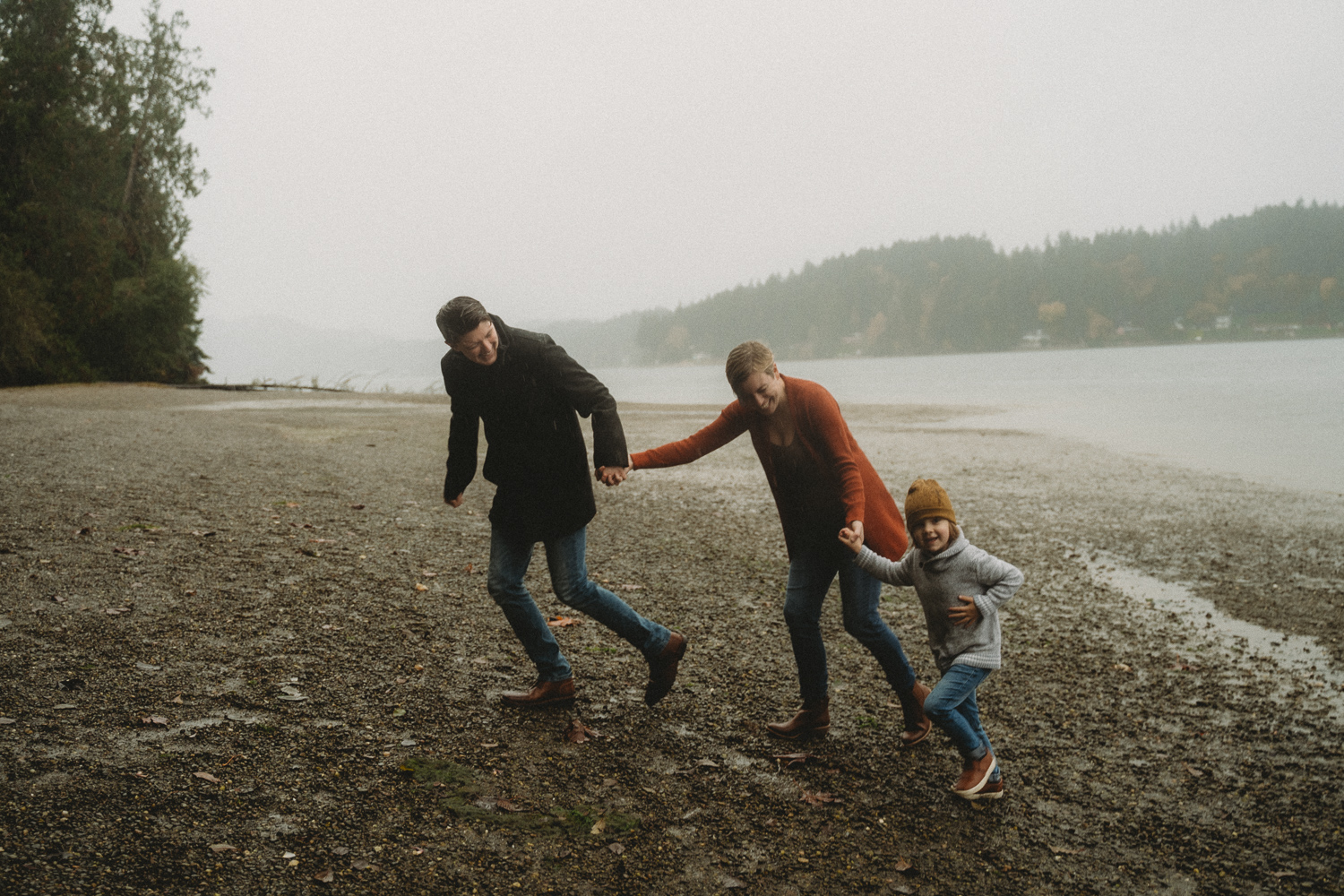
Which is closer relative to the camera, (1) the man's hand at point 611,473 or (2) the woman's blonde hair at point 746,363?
(2) the woman's blonde hair at point 746,363

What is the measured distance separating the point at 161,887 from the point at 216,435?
48.9ft

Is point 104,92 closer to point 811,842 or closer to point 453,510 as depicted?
point 453,510

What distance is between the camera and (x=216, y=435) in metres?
16.1

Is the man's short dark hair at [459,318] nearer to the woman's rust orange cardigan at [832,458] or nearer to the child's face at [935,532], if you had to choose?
the woman's rust orange cardigan at [832,458]

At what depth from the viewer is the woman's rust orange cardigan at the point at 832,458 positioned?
4141mm

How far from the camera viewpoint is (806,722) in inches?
182

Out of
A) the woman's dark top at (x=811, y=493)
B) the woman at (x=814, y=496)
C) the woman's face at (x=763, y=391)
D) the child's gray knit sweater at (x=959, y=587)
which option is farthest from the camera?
the woman's dark top at (x=811, y=493)

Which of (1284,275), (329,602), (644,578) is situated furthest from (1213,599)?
(1284,275)

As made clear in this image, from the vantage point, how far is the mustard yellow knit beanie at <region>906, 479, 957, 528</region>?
392cm

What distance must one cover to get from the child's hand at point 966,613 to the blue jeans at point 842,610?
0.44 m

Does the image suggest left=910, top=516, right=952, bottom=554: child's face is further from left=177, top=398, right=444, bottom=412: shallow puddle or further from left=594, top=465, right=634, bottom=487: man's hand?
left=177, top=398, right=444, bottom=412: shallow puddle

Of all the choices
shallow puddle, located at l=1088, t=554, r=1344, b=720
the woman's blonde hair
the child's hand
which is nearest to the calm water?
shallow puddle, located at l=1088, t=554, r=1344, b=720

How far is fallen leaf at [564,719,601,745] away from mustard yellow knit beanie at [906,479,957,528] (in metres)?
2.01

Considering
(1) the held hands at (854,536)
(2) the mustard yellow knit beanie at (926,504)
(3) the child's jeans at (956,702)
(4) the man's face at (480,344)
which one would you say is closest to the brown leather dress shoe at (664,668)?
(1) the held hands at (854,536)
